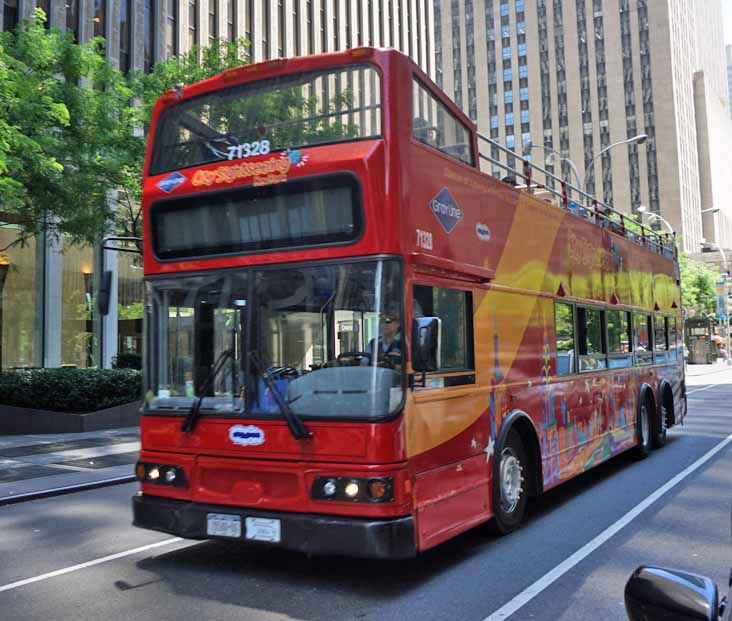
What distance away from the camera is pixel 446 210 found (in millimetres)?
5762

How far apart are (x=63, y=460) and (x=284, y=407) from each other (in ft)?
28.8

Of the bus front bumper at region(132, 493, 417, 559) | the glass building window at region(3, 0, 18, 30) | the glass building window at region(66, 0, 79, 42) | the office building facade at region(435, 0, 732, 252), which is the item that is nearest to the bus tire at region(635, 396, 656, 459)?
the bus front bumper at region(132, 493, 417, 559)

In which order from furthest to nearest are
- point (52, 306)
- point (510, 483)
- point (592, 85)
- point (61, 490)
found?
point (592, 85) → point (52, 306) → point (61, 490) → point (510, 483)

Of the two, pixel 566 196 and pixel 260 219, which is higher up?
pixel 566 196

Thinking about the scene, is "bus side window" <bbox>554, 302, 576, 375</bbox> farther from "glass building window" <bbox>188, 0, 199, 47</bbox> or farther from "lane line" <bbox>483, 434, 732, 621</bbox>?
"glass building window" <bbox>188, 0, 199, 47</bbox>

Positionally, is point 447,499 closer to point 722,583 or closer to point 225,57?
point 722,583

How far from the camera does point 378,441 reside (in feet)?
15.7

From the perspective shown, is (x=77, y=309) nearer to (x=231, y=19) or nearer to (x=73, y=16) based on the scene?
(x=73, y=16)

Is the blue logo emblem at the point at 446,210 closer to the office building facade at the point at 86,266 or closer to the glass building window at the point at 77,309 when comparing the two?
the office building facade at the point at 86,266

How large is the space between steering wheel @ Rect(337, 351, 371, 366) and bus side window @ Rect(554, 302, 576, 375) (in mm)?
3580

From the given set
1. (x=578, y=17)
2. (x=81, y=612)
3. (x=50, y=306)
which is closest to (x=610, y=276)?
(x=81, y=612)

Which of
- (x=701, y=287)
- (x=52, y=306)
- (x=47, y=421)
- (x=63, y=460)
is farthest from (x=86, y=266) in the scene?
(x=701, y=287)

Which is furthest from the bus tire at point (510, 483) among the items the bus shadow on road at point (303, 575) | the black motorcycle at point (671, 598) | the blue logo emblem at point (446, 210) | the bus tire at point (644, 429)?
the bus tire at point (644, 429)

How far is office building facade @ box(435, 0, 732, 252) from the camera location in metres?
103
